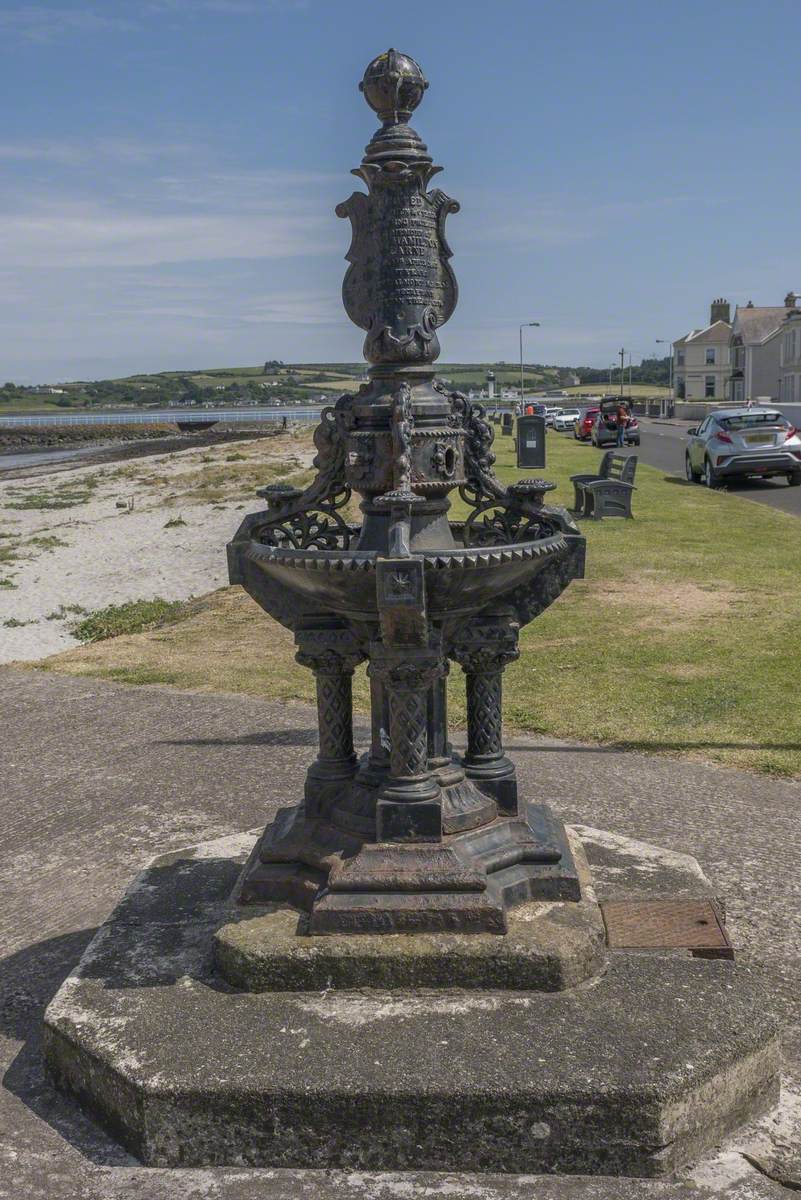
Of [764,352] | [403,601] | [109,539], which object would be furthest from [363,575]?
[764,352]

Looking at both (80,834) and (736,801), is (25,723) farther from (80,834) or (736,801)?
(736,801)

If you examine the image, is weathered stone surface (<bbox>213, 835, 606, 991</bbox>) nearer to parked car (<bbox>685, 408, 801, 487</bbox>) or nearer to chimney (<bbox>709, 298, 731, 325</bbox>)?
parked car (<bbox>685, 408, 801, 487</bbox>)

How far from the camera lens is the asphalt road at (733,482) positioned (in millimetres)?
24078

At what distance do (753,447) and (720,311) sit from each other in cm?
10371

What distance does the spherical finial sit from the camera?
4879 millimetres

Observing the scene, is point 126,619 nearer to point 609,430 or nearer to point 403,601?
point 403,601

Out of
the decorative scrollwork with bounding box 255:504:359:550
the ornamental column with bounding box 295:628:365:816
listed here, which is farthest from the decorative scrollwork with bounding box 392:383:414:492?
the ornamental column with bounding box 295:628:365:816

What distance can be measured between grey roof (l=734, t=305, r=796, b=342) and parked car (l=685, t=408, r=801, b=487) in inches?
2980

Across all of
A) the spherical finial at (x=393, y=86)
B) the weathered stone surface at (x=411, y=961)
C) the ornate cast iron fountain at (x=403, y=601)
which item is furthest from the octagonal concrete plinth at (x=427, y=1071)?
the spherical finial at (x=393, y=86)

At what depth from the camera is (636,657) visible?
34.7 ft

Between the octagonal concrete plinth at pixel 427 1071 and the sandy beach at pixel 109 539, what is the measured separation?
33.4 ft

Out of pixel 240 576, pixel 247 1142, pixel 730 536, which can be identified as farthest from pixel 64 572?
pixel 247 1142

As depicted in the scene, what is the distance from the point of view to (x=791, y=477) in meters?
26.9

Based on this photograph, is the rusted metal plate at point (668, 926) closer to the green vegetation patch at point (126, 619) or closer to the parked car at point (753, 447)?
the green vegetation patch at point (126, 619)
